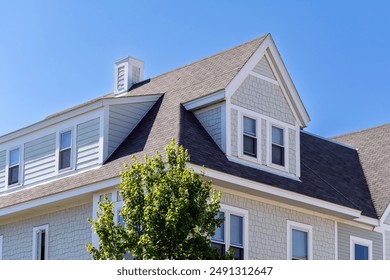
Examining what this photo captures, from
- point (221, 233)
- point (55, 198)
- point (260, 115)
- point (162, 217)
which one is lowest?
point (162, 217)

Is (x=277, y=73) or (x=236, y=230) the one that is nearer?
(x=236, y=230)

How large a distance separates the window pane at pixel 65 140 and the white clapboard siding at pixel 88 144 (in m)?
0.45

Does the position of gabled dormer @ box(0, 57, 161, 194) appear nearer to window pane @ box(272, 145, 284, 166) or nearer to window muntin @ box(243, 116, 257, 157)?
window muntin @ box(243, 116, 257, 157)

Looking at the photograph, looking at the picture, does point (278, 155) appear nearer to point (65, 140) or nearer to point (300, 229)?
point (300, 229)

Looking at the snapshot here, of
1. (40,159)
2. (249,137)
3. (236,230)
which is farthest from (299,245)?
(40,159)

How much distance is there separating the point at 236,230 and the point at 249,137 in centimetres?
286

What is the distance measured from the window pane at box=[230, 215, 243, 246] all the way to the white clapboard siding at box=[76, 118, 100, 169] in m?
4.27

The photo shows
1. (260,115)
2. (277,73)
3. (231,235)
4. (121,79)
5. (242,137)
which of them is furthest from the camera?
(121,79)

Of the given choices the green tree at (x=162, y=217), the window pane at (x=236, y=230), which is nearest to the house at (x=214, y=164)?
the window pane at (x=236, y=230)

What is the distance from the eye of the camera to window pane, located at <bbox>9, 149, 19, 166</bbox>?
97.6 feet

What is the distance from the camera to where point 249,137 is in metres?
27.0

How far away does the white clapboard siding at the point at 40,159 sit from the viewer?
93.0 feet
